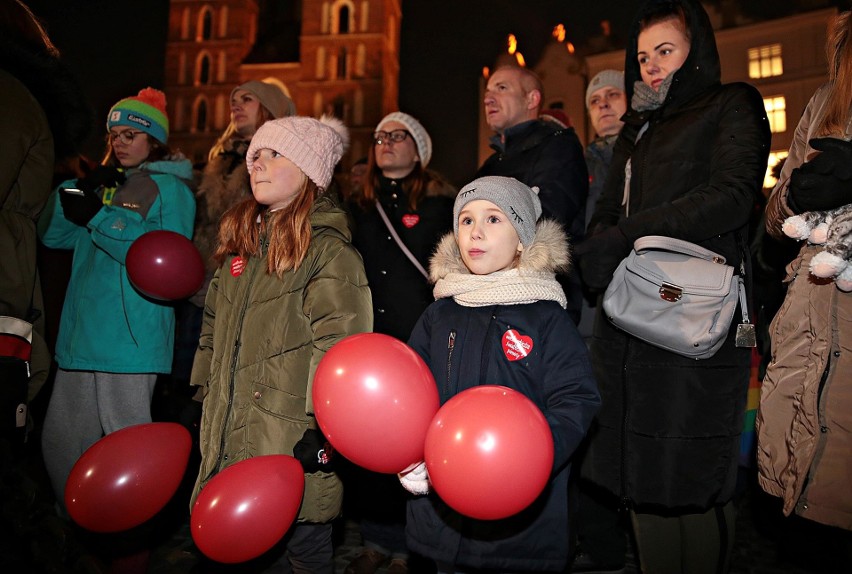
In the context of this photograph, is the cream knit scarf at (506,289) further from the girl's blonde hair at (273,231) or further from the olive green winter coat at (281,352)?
the girl's blonde hair at (273,231)

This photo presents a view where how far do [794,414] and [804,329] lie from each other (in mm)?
308

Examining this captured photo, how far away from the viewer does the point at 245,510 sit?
7.20 ft

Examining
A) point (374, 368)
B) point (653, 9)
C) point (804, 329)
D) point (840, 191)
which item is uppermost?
point (653, 9)

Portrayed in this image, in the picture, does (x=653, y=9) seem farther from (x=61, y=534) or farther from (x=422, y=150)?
(x=61, y=534)

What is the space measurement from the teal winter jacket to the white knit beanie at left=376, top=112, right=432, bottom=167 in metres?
1.39

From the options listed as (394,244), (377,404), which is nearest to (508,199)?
(377,404)

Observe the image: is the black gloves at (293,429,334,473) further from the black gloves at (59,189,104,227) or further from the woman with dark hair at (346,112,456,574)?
the black gloves at (59,189,104,227)

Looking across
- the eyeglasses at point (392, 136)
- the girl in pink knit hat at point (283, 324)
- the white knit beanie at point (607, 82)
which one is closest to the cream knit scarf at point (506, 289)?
the girl in pink knit hat at point (283, 324)

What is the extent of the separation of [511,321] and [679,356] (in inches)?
28.6

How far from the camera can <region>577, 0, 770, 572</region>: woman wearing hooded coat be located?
96.1 inches

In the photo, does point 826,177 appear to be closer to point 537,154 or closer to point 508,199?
point 508,199

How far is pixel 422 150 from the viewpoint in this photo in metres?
4.10

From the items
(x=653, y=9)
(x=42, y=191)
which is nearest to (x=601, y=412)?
(x=653, y=9)

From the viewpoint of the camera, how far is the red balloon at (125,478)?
228 centimetres
